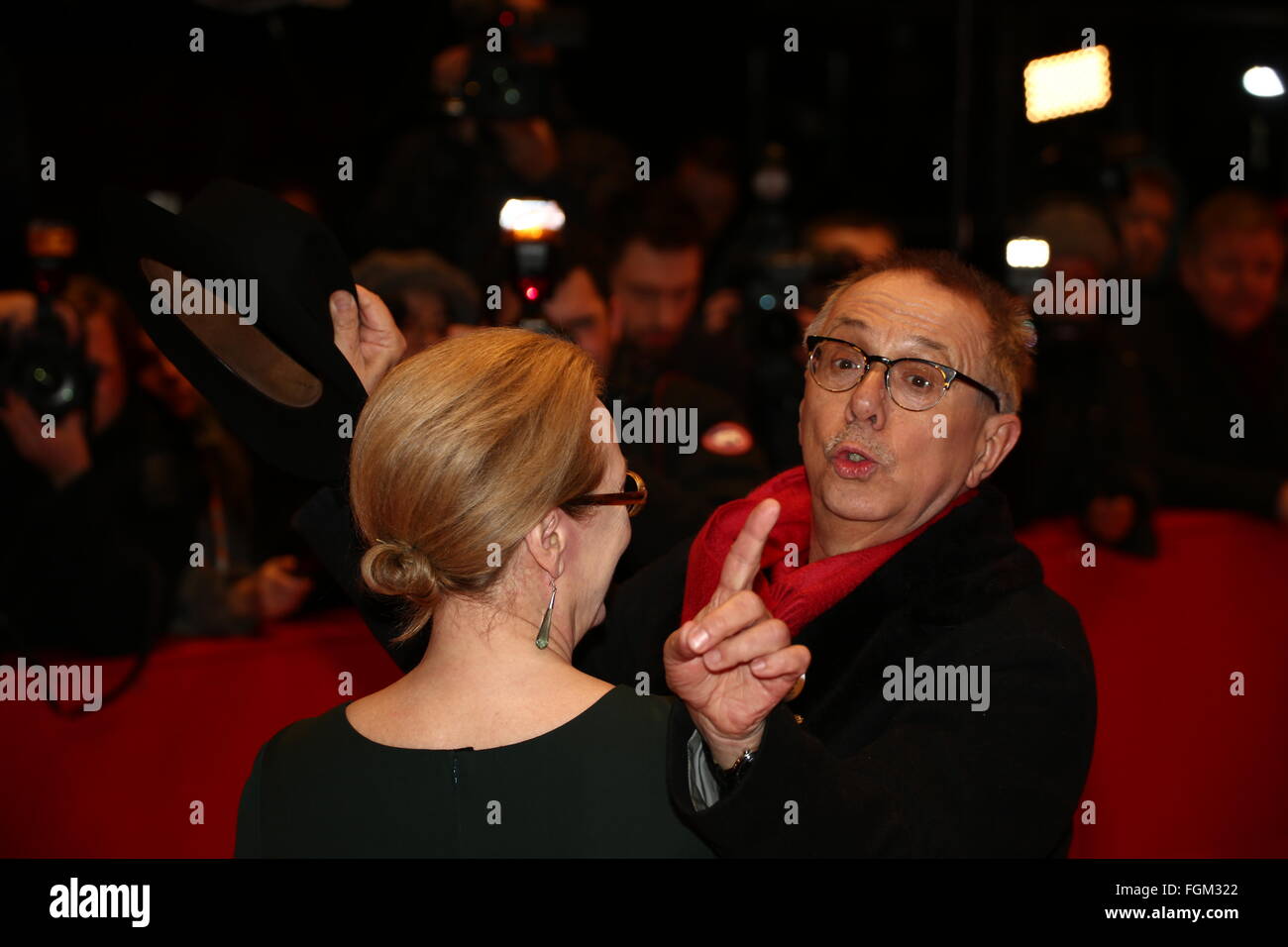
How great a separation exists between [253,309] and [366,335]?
0.83 ft

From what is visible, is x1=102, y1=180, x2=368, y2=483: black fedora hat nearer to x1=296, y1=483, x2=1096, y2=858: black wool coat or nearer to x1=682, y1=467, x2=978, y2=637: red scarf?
x1=296, y1=483, x2=1096, y2=858: black wool coat

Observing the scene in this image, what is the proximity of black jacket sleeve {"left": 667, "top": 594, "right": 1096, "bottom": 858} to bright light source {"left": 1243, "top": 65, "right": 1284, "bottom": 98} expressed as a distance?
4.56 meters

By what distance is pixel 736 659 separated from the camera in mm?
1374

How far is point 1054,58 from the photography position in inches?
208

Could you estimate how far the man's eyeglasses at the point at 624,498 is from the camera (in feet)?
5.40

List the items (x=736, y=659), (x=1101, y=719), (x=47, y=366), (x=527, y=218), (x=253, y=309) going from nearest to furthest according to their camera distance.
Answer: (x=736, y=659) < (x=253, y=309) < (x=527, y=218) < (x=47, y=366) < (x=1101, y=719)

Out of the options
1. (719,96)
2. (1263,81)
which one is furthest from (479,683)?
(719,96)

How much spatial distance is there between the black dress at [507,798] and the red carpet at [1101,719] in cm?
126

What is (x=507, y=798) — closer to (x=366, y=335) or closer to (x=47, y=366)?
(x=366, y=335)

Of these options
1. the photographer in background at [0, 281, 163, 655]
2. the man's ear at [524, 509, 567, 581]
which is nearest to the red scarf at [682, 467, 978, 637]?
the man's ear at [524, 509, 567, 581]

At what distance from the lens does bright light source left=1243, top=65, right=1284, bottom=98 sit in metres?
5.63

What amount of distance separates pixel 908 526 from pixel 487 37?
2402mm

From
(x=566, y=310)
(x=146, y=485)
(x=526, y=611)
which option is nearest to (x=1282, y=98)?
(x=566, y=310)

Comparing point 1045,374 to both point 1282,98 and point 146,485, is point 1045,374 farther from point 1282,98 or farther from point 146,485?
point 1282,98
